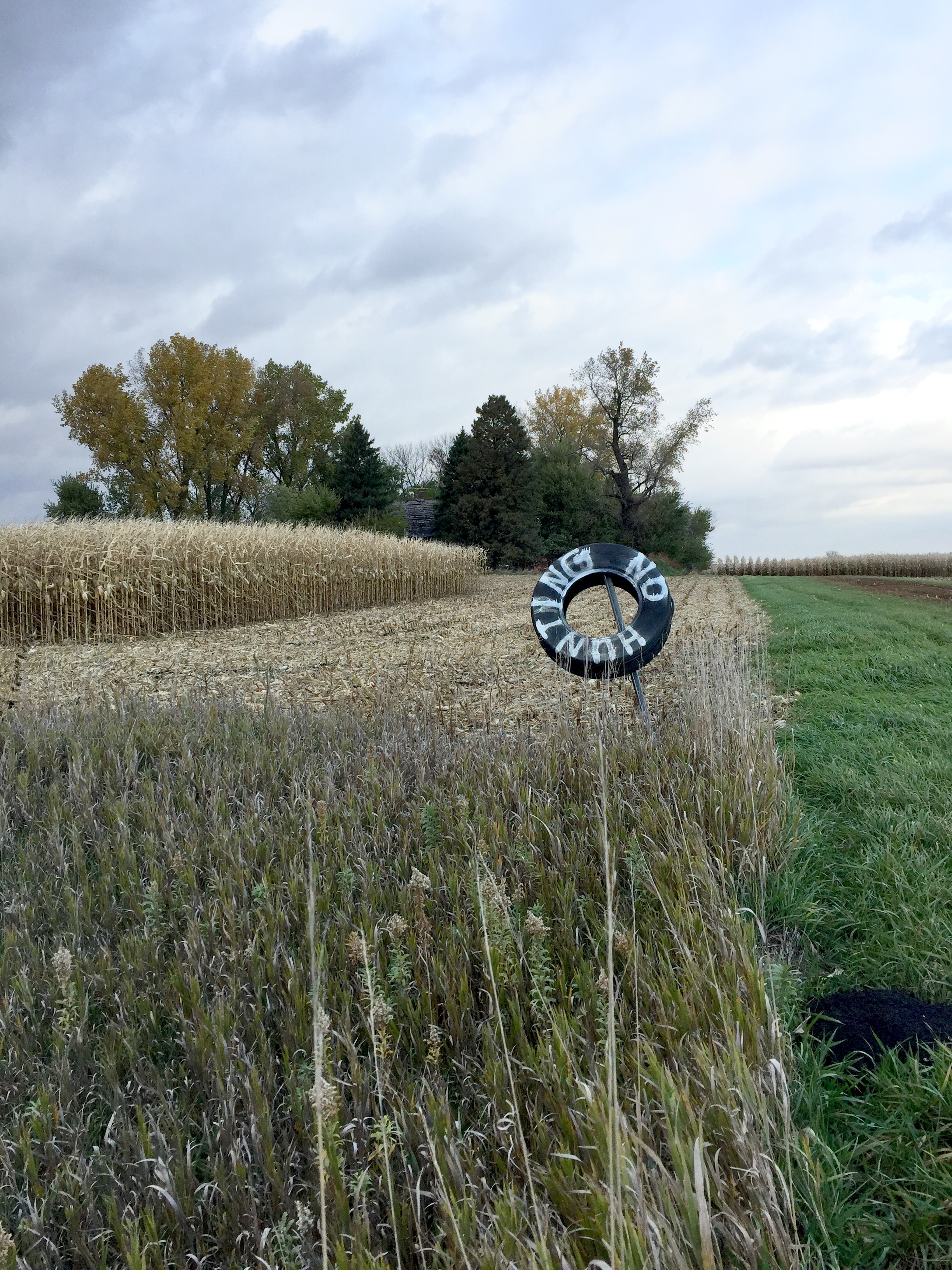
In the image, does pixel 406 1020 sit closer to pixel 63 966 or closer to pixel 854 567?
pixel 63 966

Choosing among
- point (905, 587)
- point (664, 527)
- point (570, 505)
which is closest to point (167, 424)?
point (570, 505)

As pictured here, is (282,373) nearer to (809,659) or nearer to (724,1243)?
(809,659)

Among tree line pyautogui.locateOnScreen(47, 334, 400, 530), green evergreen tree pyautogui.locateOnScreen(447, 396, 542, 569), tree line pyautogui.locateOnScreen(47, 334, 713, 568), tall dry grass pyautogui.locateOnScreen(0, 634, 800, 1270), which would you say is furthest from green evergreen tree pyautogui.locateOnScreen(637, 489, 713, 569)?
tall dry grass pyautogui.locateOnScreen(0, 634, 800, 1270)

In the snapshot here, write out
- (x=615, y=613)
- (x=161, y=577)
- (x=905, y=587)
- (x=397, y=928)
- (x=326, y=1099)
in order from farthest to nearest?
(x=905, y=587) < (x=161, y=577) < (x=615, y=613) < (x=397, y=928) < (x=326, y=1099)

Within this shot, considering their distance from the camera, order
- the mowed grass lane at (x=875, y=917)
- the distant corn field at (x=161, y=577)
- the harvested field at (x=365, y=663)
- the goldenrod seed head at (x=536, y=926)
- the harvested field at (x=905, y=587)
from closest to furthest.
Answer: the mowed grass lane at (x=875, y=917), the goldenrod seed head at (x=536, y=926), the harvested field at (x=365, y=663), the distant corn field at (x=161, y=577), the harvested field at (x=905, y=587)

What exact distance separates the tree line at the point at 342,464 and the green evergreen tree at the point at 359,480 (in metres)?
0.07

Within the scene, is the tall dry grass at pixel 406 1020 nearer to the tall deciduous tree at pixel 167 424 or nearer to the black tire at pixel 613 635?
the black tire at pixel 613 635

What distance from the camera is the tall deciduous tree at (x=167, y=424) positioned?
39375 mm

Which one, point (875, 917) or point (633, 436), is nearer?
point (875, 917)

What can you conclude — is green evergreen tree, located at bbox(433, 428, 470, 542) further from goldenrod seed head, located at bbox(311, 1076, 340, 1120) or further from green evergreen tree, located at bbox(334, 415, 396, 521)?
goldenrod seed head, located at bbox(311, 1076, 340, 1120)

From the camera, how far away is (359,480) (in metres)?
37.7

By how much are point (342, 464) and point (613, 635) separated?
34.4 meters

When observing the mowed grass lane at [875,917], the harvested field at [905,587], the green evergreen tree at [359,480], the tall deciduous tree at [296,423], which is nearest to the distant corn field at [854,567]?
the harvested field at [905,587]

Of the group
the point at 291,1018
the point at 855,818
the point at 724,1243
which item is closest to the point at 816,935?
the point at 855,818
